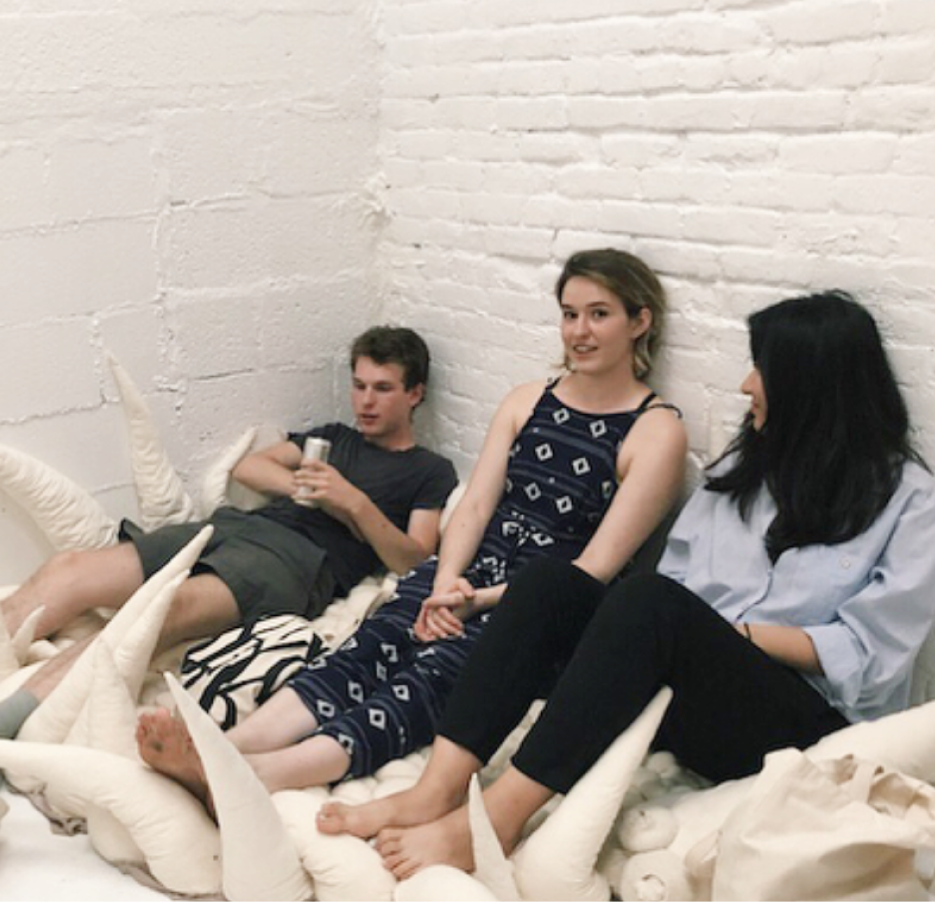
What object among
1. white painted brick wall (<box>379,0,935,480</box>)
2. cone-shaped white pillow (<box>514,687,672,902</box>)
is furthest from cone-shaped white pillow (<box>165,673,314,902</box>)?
white painted brick wall (<box>379,0,935,480</box>)

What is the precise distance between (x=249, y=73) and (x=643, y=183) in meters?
1.05

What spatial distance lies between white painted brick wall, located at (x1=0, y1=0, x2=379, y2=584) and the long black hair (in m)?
1.41

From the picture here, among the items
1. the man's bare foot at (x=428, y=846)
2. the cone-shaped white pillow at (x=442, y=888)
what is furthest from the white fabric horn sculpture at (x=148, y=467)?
the cone-shaped white pillow at (x=442, y=888)

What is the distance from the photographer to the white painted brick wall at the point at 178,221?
9.28ft

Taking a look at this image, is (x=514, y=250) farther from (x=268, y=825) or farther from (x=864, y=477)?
(x=268, y=825)

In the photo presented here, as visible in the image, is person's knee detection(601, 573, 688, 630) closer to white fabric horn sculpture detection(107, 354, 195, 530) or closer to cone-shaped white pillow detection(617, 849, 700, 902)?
cone-shaped white pillow detection(617, 849, 700, 902)

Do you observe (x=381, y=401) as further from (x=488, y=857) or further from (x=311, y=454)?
(x=488, y=857)

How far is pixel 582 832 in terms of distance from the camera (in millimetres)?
1912

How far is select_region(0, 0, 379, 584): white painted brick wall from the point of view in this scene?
9.28 feet

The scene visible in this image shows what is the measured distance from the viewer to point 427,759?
2.31 m

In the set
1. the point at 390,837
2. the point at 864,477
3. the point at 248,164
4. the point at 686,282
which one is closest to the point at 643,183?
the point at 686,282

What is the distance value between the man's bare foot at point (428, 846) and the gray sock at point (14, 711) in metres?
0.79

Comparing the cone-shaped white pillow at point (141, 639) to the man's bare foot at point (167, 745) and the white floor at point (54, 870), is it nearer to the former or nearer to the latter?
the white floor at point (54, 870)

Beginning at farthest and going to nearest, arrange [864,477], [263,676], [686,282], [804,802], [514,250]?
[514,250]
[686,282]
[263,676]
[864,477]
[804,802]
